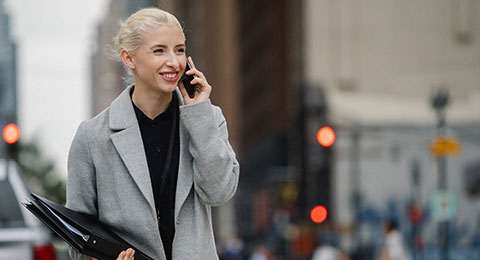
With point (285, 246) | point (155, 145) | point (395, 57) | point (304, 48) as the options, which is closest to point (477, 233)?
point (285, 246)

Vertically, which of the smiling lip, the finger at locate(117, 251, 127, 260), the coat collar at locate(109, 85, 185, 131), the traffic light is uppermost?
the smiling lip

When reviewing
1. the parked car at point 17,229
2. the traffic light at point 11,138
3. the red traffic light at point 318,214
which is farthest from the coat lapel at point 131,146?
the red traffic light at point 318,214

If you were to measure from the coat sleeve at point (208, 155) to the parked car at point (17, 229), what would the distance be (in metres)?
3.69

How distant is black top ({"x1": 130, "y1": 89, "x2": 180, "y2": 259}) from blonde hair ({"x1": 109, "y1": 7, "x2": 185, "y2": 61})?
0.90 feet

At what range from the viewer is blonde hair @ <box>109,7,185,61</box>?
3098 millimetres

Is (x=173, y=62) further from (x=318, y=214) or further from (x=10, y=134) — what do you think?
(x=318, y=214)

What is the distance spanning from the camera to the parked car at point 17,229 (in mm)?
6559

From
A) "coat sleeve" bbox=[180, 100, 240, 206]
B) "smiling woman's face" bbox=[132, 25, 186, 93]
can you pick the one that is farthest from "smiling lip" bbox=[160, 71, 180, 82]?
"coat sleeve" bbox=[180, 100, 240, 206]

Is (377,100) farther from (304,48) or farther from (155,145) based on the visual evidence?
(155,145)

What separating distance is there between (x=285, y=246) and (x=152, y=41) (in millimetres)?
30960

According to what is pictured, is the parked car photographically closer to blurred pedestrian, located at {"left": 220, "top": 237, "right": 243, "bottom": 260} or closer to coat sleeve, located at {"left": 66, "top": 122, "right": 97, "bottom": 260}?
coat sleeve, located at {"left": 66, "top": 122, "right": 97, "bottom": 260}

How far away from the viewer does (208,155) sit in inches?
120

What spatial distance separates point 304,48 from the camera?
→ 133 feet

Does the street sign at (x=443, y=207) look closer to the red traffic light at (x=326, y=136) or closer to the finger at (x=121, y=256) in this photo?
the red traffic light at (x=326, y=136)
